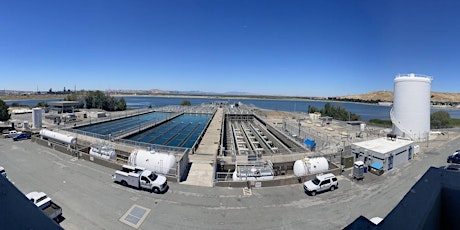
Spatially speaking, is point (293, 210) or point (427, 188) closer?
point (427, 188)

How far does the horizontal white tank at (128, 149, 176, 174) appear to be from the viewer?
15591 millimetres

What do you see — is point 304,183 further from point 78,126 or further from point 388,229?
point 78,126

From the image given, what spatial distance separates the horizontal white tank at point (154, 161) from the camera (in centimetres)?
1559

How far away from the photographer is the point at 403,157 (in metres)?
20.6

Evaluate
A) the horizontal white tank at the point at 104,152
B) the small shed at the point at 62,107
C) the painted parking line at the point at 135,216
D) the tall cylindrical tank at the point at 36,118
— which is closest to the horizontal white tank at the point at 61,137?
the horizontal white tank at the point at 104,152

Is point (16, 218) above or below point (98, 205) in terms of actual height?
above

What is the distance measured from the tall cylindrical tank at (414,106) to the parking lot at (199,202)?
55.9 ft

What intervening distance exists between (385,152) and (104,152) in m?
22.4

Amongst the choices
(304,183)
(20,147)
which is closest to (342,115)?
(304,183)

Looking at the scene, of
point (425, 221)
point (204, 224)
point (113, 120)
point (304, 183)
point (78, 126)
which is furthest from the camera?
point (113, 120)

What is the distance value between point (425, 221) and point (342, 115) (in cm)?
6670

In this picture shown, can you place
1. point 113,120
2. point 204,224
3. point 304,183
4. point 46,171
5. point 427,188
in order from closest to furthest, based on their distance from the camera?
1. point 427,188
2. point 204,224
3. point 304,183
4. point 46,171
5. point 113,120

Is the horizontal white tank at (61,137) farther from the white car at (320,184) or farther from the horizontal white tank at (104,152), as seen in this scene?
the white car at (320,184)

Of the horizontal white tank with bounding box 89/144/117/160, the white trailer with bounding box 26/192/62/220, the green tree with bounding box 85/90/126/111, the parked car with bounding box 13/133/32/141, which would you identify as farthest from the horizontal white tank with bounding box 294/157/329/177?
the green tree with bounding box 85/90/126/111
